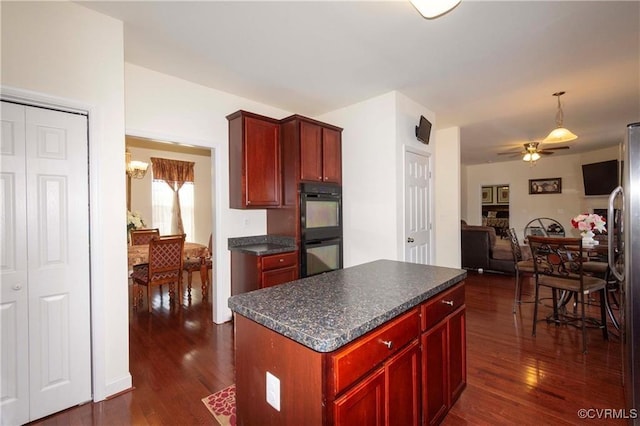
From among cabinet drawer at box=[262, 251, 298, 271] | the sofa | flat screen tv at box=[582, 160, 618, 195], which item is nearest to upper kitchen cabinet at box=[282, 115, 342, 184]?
cabinet drawer at box=[262, 251, 298, 271]

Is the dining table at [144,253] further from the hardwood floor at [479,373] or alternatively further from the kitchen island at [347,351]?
the kitchen island at [347,351]

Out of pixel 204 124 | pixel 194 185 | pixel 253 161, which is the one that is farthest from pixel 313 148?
pixel 194 185

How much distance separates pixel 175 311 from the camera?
372cm

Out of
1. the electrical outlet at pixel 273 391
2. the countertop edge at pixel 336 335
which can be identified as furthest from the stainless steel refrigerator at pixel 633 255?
the electrical outlet at pixel 273 391

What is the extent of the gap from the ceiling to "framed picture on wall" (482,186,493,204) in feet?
17.6

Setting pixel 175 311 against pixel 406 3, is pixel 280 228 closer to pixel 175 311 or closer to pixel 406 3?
pixel 175 311

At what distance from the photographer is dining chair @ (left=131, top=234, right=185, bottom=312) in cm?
355

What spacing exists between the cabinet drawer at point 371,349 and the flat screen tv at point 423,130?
2.85 m

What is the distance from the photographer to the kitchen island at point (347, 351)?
99 cm

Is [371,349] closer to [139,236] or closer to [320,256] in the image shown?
[320,256]

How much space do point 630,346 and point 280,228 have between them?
3.02 metres

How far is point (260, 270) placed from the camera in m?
3.01

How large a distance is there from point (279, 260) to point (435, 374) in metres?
1.97

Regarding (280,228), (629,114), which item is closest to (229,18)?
(280,228)
